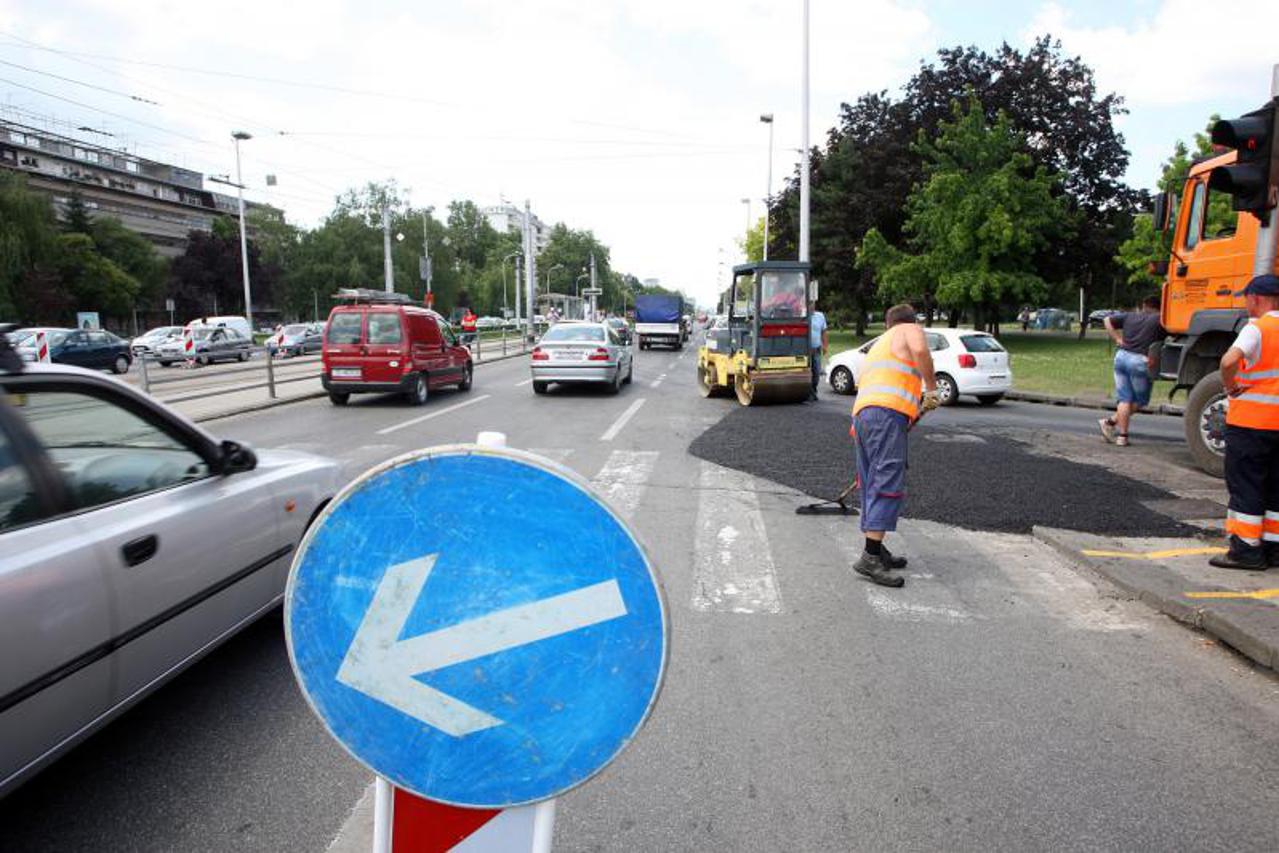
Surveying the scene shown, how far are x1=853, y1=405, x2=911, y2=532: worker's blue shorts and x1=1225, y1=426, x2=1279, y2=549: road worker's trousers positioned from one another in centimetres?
221

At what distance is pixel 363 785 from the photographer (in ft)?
9.35

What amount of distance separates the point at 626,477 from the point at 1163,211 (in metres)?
6.62

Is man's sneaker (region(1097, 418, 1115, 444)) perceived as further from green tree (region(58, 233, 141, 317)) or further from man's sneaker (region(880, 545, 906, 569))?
green tree (region(58, 233, 141, 317))

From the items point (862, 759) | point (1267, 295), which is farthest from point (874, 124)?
point (862, 759)

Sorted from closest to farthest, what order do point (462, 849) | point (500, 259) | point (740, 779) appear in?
point (462, 849), point (740, 779), point (500, 259)

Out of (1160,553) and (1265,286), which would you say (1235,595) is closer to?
(1160,553)

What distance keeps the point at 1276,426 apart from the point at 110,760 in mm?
6528

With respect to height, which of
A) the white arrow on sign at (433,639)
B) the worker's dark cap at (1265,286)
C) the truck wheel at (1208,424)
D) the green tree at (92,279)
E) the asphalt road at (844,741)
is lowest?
the asphalt road at (844,741)

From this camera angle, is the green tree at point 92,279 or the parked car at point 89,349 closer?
the parked car at point 89,349

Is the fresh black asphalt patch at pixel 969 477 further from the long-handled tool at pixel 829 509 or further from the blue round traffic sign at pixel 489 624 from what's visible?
the blue round traffic sign at pixel 489 624

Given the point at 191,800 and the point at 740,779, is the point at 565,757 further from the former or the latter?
the point at 191,800

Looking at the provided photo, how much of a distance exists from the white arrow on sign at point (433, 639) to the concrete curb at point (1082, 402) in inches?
639

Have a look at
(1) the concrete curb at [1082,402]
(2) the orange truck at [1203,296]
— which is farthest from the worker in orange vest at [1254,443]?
(1) the concrete curb at [1082,402]

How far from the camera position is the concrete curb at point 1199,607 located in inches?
156
